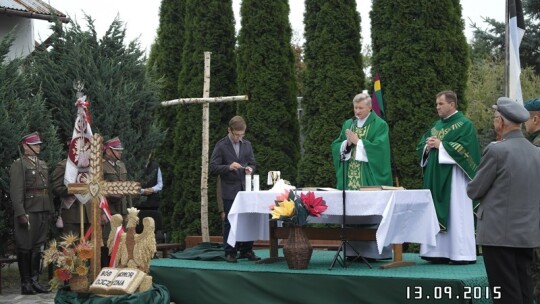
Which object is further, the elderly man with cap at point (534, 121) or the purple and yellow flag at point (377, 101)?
the purple and yellow flag at point (377, 101)

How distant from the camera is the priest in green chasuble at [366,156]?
32.5 feet

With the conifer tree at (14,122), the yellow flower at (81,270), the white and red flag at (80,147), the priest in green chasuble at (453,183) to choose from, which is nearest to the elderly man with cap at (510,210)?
the priest in green chasuble at (453,183)

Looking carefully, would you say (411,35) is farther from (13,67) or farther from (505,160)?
(505,160)

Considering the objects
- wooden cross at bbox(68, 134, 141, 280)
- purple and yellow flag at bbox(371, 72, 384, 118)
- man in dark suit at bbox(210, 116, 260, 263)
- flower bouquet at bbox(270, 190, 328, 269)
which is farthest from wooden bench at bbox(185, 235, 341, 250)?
wooden cross at bbox(68, 134, 141, 280)

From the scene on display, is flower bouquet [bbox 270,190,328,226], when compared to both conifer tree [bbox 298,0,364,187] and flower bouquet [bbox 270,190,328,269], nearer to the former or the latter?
flower bouquet [bbox 270,190,328,269]

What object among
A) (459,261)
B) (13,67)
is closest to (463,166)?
(459,261)

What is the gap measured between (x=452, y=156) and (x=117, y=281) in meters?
3.88

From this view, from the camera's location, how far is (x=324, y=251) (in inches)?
476

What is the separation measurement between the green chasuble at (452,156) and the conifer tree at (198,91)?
7216 mm

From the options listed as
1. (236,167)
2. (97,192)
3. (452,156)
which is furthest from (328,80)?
(97,192)

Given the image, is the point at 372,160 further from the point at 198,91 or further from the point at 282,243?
the point at 198,91

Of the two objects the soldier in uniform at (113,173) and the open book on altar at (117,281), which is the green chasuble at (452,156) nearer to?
the open book on altar at (117,281)

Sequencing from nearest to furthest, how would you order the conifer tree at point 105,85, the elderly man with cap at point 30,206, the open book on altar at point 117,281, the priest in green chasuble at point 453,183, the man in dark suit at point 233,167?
the open book on altar at point 117,281
the priest in green chasuble at point 453,183
the man in dark suit at point 233,167
the elderly man with cap at point 30,206
the conifer tree at point 105,85

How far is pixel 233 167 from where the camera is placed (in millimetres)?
10320
